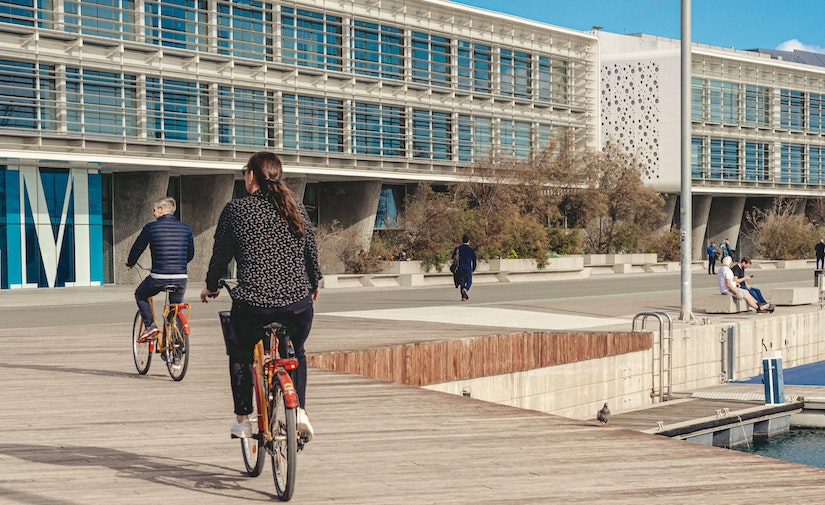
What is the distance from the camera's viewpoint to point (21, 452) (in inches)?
291

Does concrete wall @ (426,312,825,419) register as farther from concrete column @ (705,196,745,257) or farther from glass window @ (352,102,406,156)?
concrete column @ (705,196,745,257)

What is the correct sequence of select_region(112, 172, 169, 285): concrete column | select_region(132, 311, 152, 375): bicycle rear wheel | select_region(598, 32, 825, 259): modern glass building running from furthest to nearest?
select_region(598, 32, 825, 259): modern glass building < select_region(112, 172, 169, 285): concrete column < select_region(132, 311, 152, 375): bicycle rear wheel

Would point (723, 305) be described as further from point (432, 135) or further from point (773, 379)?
point (432, 135)

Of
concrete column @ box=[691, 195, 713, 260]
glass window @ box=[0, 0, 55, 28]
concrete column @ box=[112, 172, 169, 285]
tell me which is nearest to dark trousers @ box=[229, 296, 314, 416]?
glass window @ box=[0, 0, 55, 28]

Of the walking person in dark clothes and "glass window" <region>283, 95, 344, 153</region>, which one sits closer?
the walking person in dark clothes

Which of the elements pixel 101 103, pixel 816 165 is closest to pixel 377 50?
pixel 101 103

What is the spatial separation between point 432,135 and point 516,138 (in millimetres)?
7169

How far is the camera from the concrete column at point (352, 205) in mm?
51406

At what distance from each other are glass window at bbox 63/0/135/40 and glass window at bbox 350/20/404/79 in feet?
37.9

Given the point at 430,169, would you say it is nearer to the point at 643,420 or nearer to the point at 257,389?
the point at 643,420

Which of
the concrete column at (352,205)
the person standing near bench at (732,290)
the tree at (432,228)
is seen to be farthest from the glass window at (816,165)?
the person standing near bench at (732,290)

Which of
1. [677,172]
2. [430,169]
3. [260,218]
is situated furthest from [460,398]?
[677,172]

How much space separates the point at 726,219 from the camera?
255 feet

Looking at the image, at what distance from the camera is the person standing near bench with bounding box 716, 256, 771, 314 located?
25.0m
